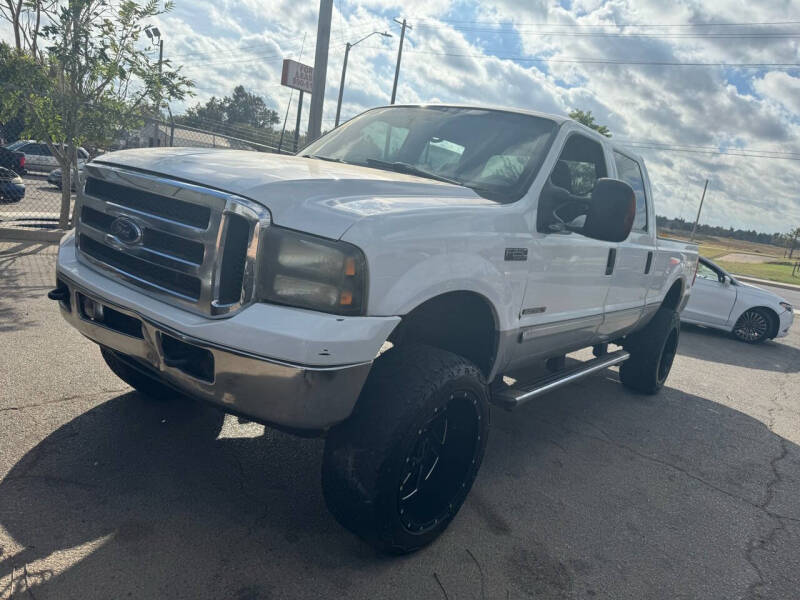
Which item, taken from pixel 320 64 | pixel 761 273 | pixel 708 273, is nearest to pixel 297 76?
pixel 320 64

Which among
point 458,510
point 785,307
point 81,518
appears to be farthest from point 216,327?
point 785,307

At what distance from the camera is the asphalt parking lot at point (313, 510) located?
2.35m

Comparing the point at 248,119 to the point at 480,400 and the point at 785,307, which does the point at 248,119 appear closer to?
the point at 785,307

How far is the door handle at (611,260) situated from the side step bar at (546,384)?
0.69 m

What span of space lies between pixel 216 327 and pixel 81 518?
1096mm

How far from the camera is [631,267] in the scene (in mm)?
4562

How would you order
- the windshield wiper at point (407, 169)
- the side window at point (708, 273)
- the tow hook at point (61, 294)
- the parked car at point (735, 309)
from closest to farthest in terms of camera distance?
the tow hook at point (61, 294), the windshield wiper at point (407, 169), the parked car at point (735, 309), the side window at point (708, 273)

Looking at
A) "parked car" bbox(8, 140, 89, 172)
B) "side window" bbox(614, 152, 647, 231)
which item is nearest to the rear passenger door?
"side window" bbox(614, 152, 647, 231)

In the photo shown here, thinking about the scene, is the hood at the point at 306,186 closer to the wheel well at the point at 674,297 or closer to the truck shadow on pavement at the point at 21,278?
the truck shadow on pavement at the point at 21,278

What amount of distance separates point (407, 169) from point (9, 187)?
13.8 meters

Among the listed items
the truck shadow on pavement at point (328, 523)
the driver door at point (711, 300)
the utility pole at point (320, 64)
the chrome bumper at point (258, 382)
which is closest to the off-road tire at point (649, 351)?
the truck shadow on pavement at point (328, 523)

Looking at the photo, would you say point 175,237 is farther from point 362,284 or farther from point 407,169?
point 407,169

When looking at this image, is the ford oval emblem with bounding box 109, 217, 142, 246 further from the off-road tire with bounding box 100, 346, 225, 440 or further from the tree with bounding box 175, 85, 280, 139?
the tree with bounding box 175, 85, 280, 139

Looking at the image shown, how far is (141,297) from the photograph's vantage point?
8.05 ft
